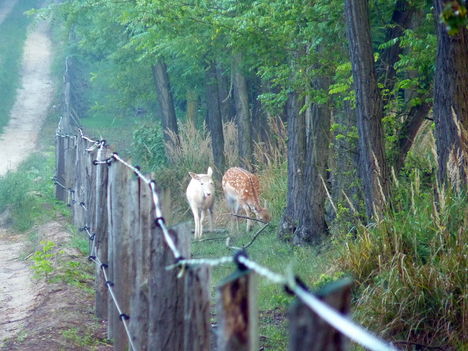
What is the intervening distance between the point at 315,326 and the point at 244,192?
1360cm

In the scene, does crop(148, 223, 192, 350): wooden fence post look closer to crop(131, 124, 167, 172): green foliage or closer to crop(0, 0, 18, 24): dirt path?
crop(131, 124, 167, 172): green foliage

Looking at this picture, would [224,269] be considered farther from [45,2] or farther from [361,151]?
[45,2]

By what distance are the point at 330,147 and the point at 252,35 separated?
195cm

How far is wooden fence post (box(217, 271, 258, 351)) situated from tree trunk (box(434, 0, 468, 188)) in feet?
16.5

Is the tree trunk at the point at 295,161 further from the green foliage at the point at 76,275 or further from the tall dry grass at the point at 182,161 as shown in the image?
the tall dry grass at the point at 182,161

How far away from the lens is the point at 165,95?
24250 millimetres

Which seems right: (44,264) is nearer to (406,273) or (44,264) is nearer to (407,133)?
(407,133)

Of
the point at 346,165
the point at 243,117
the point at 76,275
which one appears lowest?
the point at 76,275

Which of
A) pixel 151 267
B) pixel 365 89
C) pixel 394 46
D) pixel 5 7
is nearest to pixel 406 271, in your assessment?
pixel 365 89

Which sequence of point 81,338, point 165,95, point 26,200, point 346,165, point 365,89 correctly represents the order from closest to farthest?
1. point 81,338
2. point 365,89
3. point 346,165
4. point 26,200
5. point 165,95

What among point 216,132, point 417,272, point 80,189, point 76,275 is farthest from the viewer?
point 216,132

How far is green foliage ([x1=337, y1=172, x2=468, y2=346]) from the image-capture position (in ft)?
22.0

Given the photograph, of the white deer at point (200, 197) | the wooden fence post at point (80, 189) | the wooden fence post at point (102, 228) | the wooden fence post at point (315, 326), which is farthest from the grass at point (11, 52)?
the wooden fence post at point (315, 326)

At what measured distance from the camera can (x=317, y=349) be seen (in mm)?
2266
